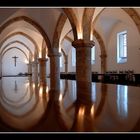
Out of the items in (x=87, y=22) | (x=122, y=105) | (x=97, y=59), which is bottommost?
(x=122, y=105)

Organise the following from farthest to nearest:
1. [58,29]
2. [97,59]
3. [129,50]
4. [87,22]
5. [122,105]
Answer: [97,59]
[129,50]
[58,29]
[87,22]
[122,105]

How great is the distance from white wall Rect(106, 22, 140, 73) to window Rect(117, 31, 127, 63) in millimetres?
306

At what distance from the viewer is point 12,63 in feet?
128

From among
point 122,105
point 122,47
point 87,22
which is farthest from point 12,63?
point 122,105

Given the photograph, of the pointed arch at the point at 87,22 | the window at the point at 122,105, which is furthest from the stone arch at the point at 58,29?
the window at the point at 122,105

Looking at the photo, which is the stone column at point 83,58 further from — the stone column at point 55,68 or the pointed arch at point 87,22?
the stone column at point 55,68

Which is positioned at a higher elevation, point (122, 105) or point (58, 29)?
point (58, 29)

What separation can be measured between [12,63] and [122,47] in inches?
962

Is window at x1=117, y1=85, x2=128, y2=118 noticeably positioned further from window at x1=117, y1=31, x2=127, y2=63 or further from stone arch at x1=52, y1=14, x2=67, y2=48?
window at x1=117, y1=31, x2=127, y2=63

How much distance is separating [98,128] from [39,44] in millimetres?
20479

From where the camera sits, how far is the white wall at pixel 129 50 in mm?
15688

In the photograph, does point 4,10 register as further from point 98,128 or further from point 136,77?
point 98,128

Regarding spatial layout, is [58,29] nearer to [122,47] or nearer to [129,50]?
[129,50]

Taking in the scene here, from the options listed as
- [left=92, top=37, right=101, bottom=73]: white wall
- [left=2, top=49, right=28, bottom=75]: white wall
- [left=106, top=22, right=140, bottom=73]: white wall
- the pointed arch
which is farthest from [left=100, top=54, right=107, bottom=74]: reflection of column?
[left=2, top=49, right=28, bottom=75]: white wall
